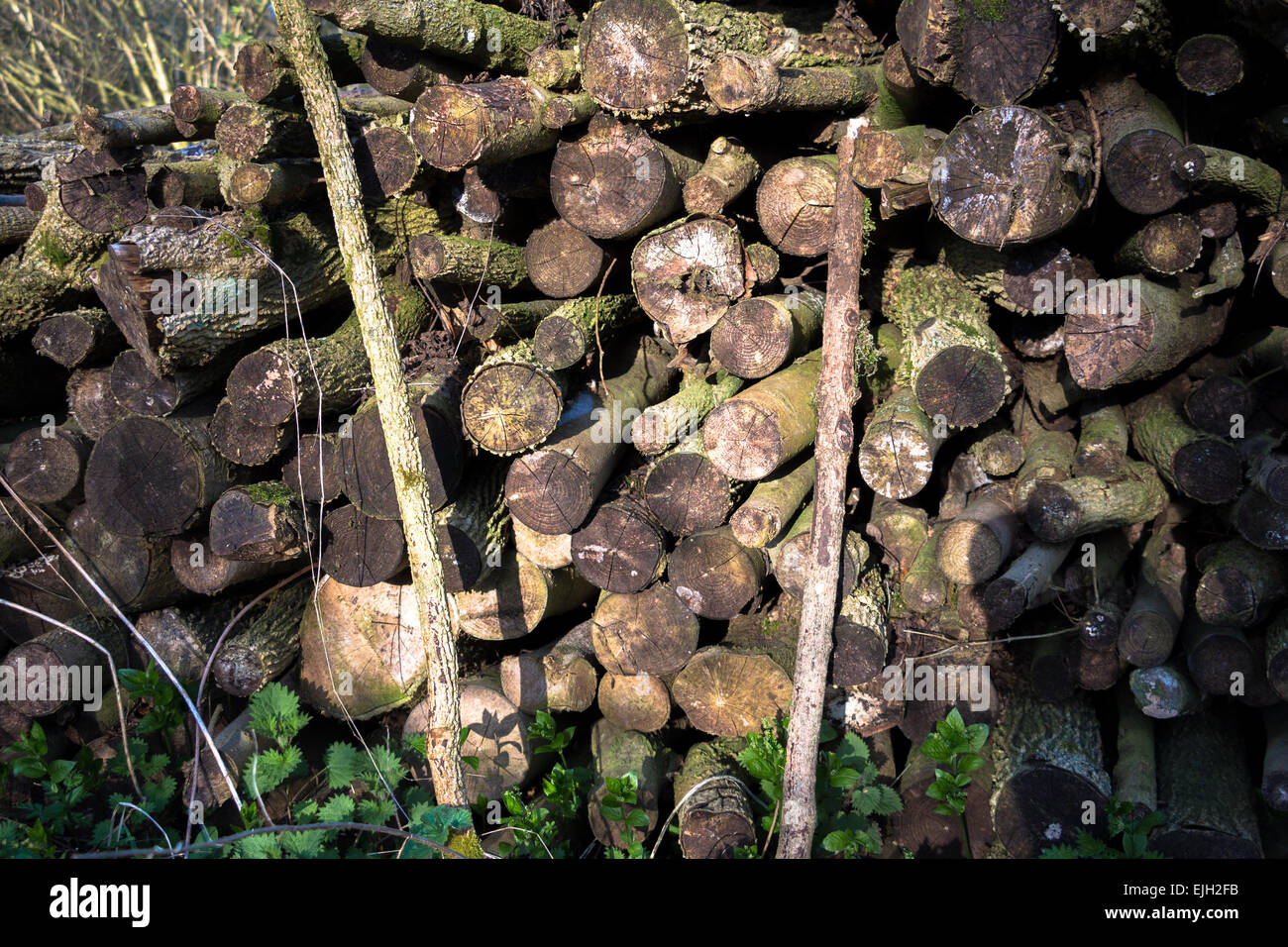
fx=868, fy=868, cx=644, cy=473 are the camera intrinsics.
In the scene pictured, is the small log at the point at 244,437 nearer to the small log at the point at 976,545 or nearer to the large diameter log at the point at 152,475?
the large diameter log at the point at 152,475

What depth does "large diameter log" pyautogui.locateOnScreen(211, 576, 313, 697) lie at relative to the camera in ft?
14.0

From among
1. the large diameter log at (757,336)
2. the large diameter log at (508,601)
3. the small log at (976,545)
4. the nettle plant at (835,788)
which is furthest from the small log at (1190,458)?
the large diameter log at (508,601)

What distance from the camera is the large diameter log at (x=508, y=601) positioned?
13.4 ft

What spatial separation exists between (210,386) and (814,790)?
3.42 meters

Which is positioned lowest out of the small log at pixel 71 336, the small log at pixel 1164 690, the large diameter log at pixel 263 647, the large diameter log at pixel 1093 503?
the small log at pixel 1164 690

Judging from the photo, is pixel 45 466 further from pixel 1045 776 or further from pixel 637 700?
pixel 1045 776

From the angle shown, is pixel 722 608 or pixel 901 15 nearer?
pixel 901 15

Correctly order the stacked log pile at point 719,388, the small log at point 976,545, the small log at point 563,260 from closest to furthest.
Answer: the stacked log pile at point 719,388, the small log at point 976,545, the small log at point 563,260

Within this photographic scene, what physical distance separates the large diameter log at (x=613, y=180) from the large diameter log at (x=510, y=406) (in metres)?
0.72

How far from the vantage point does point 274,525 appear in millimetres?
3840

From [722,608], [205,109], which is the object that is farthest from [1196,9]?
[205,109]

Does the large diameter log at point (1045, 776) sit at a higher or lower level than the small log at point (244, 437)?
lower

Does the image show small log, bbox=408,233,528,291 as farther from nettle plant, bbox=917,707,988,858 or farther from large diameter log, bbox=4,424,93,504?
nettle plant, bbox=917,707,988,858
